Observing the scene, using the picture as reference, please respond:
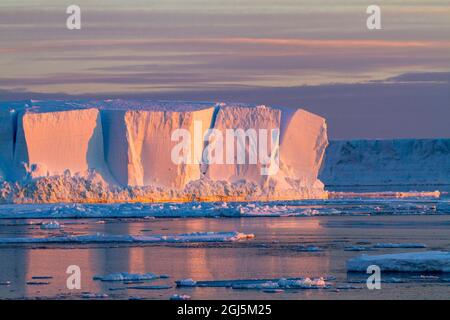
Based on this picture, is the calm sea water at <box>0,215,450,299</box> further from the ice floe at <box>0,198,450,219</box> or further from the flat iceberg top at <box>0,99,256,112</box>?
the flat iceberg top at <box>0,99,256,112</box>

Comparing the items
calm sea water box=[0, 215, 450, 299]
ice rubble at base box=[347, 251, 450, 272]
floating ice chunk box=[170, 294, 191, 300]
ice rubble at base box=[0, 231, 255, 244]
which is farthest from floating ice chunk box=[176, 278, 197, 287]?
ice rubble at base box=[0, 231, 255, 244]

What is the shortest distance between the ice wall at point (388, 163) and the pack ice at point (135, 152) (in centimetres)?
2731

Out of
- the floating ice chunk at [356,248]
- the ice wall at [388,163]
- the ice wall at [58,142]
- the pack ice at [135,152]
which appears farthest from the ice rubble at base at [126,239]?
the ice wall at [388,163]

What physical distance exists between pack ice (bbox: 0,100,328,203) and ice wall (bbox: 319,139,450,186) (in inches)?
1075

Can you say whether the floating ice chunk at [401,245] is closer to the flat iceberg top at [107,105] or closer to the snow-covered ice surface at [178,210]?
the snow-covered ice surface at [178,210]

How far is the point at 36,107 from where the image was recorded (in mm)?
26578

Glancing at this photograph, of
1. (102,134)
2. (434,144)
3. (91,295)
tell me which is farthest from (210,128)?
(434,144)

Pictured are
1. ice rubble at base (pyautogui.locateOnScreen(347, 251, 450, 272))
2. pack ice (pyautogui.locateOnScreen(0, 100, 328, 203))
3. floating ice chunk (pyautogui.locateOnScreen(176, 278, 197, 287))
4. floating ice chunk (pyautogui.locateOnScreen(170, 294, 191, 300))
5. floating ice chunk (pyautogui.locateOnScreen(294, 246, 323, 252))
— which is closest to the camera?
floating ice chunk (pyautogui.locateOnScreen(170, 294, 191, 300))

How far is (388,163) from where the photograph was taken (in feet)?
194

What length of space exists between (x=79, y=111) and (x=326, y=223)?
27.3 ft

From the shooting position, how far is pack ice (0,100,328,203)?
83.1 feet
